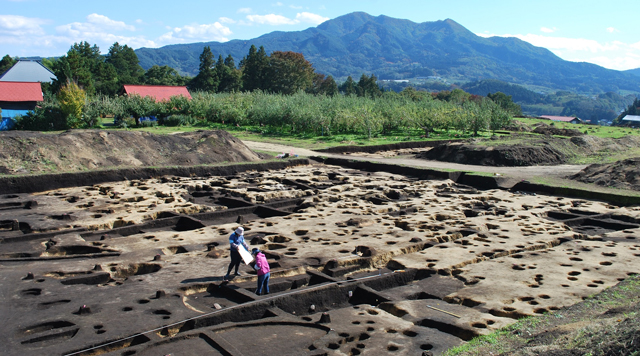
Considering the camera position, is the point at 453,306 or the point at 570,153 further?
the point at 570,153

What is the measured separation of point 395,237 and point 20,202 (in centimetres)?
1115

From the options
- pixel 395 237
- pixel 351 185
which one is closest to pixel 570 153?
pixel 351 185

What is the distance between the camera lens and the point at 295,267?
10.4 meters

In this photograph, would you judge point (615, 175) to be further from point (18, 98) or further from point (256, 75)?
point (256, 75)

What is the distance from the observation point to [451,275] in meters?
10.3

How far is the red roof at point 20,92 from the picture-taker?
1854 inches

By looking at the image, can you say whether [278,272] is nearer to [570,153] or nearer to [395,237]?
[395,237]

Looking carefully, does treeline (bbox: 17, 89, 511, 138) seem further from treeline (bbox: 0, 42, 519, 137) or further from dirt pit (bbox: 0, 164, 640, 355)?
dirt pit (bbox: 0, 164, 640, 355)

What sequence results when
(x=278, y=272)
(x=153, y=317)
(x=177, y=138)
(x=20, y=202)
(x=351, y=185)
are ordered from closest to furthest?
(x=153, y=317)
(x=278, y=272)
(x=20, y=202)
(x=351, y=185)
(x=177, y=138)

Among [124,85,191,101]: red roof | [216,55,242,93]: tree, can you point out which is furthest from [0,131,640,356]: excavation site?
[216,55,242,93]: tree

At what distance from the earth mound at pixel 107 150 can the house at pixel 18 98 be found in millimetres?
28016

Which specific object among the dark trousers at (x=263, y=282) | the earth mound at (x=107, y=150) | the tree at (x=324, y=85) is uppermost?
the tree at (x=324, y=85)

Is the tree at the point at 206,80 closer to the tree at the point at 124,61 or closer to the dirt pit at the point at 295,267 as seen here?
the tree at the point at 124,61

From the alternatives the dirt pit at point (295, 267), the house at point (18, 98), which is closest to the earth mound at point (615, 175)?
the dirt pit at point (295, 267)
